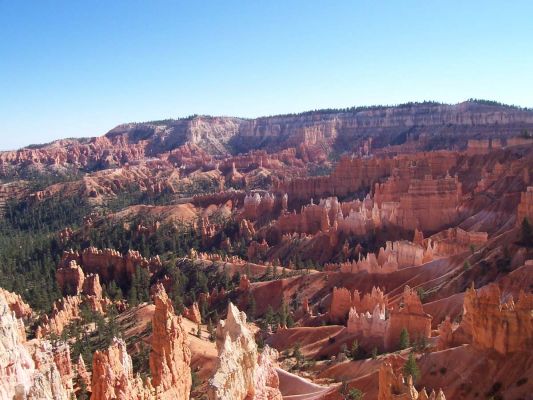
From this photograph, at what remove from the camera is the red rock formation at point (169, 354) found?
27219mm

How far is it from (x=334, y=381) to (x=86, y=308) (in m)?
31.8

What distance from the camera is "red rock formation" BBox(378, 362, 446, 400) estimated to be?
20156mm

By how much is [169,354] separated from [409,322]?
53.1 ft

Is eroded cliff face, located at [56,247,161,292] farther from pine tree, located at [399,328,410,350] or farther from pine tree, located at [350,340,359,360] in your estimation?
pine tree, located at [399,328,410,350]

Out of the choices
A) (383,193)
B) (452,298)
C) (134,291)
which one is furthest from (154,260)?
(452,298)

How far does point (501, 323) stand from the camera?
25.6 metres

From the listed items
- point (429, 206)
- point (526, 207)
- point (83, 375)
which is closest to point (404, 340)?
point (83, 375)

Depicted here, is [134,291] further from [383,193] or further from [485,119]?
[485,119]

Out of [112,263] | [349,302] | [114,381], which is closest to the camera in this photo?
[114,381]

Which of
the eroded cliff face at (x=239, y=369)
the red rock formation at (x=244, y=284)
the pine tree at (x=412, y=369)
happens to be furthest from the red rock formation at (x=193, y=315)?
the pine tree at (x=412, y=369)

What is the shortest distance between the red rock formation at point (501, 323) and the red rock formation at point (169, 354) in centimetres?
1437

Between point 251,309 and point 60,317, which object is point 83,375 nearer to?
point 60,317

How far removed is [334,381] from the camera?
32094mm

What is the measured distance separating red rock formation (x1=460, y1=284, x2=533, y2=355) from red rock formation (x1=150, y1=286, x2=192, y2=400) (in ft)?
47.2
